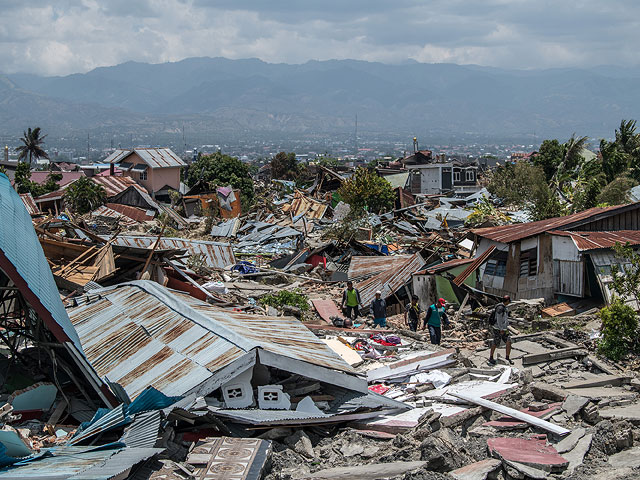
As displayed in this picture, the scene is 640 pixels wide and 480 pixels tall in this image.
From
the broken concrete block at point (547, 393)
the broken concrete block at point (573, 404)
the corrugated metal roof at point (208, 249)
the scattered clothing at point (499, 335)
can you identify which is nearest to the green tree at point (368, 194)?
the corrugated metal roof at point (208, 249)

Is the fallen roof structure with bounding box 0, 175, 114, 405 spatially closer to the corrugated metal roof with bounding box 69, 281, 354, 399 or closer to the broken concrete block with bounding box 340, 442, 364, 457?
the corrugated metal roof with bounding box 69, 281, 354, 399

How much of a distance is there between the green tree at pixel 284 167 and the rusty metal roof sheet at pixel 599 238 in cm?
5033

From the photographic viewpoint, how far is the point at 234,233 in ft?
111

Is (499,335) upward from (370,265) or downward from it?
upward

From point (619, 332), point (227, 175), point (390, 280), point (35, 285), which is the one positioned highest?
point (35, 285)

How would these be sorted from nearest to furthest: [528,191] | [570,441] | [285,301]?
[570,441]
[285,301]
[528,191]

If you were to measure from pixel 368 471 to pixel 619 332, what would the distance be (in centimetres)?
629

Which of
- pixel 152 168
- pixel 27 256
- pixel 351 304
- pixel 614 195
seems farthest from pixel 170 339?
pixel 152 168

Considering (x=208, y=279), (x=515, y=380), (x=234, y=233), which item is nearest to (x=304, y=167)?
(x=234, y=233)

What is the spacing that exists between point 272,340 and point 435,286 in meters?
9.59

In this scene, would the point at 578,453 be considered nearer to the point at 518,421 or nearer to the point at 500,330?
the point at 518,421

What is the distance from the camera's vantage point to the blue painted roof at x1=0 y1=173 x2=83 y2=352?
777 cm

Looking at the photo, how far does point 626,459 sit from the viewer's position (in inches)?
267

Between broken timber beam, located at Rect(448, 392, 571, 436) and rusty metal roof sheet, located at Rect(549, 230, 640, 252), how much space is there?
27.4 ft
